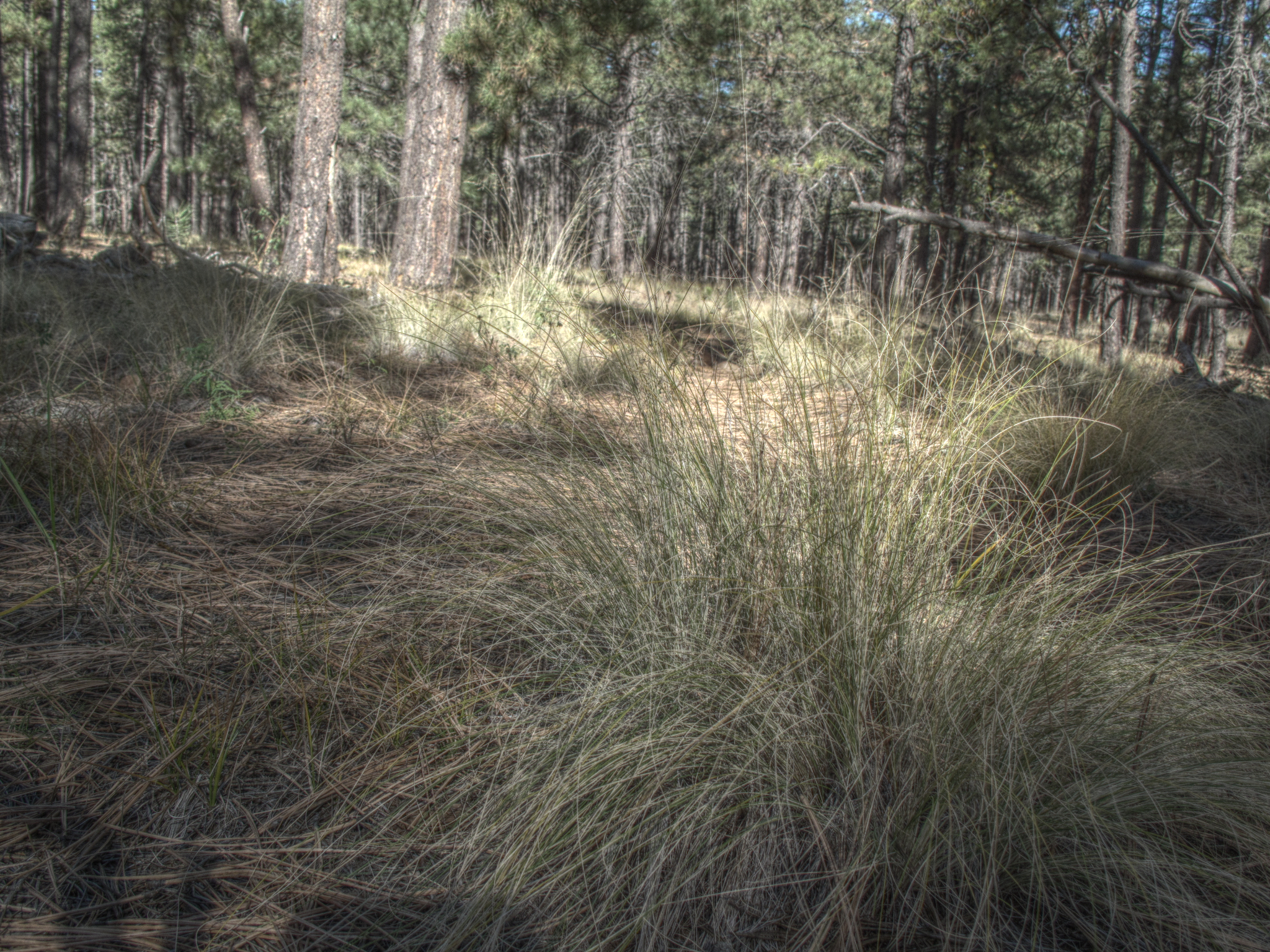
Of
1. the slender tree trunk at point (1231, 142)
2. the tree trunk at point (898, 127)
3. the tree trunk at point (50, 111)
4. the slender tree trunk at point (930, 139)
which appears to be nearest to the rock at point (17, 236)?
the tree trunk at point (50, 111)

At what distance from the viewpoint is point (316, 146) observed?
19.3 ft

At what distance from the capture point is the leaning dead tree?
10.2ft

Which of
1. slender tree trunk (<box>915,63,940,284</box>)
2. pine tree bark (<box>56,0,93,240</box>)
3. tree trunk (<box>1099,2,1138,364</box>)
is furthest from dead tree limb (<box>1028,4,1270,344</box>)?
pine tree bark (<box>56,0,93,240</box>)

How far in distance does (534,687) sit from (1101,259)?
3.02 meters

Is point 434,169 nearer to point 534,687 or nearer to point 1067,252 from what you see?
point 1067,252

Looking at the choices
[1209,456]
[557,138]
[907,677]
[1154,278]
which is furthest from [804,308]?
[557,138]

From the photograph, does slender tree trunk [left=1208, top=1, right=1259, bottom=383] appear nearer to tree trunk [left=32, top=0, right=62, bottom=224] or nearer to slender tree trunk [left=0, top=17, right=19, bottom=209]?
tree trunk [left=32, top=0, right=62, bottom=224]

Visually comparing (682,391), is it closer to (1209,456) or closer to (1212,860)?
(1212,860)

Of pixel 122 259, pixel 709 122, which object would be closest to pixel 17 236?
pixel 122 259

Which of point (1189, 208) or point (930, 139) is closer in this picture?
point (1189, 208)

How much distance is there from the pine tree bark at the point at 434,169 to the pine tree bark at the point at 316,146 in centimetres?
105

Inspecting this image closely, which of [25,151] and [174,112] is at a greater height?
[174,112]

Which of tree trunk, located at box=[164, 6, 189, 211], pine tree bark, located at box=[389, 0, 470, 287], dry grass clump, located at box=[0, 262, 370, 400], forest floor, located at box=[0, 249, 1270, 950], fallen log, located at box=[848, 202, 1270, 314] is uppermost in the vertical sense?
tree trunk, located at box=[164, 6, 189, 211]

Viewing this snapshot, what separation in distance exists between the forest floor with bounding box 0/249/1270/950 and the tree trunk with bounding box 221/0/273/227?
35.1 feet
